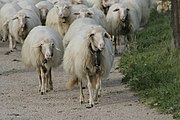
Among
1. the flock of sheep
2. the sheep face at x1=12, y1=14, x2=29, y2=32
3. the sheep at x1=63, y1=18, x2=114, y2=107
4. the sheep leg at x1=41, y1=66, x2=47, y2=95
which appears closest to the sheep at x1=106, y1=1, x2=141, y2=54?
the flock of sheep

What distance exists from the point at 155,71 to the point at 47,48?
8.24 feet

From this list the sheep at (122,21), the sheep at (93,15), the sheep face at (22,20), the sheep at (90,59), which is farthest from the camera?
the sheep at (122,21)

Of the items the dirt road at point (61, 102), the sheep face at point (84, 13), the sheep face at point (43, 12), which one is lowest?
the dirt road at point (61, 102)

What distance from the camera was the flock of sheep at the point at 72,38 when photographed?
12672mm

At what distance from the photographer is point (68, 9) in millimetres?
18406

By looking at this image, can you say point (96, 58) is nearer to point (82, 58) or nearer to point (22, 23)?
point (82, 58)

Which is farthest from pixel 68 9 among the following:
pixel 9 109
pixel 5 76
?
pixel 9 109

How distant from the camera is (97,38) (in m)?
12.3

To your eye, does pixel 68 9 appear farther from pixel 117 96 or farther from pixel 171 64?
pixel 117 96

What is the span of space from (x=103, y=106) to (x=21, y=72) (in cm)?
531

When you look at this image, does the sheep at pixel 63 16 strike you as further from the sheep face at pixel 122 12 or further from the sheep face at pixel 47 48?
the sheep face at pixel 47 48

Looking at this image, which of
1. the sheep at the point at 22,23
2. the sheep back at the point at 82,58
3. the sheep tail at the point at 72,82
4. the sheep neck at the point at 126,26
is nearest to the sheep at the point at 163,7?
the sheep neck at the point at 126,26

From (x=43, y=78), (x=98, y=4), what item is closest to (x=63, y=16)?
(x=43, y=78)

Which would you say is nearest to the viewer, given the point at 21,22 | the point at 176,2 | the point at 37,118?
the point at 37,118
